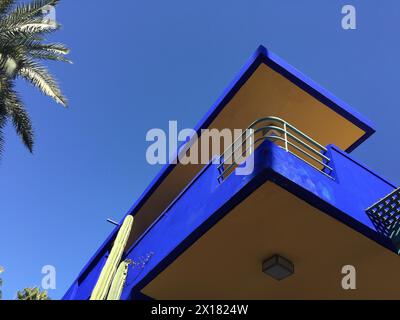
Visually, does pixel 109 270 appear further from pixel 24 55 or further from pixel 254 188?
pixel 24 55

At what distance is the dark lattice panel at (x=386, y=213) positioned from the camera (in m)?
6.00

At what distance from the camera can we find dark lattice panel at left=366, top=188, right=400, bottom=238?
19.7ft

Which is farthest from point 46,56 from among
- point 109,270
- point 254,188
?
point 254,188

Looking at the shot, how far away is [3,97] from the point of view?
12.0 meters

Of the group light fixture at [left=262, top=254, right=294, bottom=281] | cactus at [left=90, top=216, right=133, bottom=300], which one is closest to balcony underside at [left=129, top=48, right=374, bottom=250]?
cactus at [left=90, top=216, right=133, bottom=300]

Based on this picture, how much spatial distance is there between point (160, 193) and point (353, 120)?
5028 millimetres

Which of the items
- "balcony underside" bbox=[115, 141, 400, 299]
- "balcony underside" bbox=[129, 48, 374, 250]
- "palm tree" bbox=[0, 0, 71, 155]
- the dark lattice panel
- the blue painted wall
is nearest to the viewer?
the blue painted wall

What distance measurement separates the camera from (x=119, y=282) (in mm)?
7941

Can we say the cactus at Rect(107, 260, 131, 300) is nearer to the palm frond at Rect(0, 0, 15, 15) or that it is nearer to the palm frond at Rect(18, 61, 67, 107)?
the palm frond at Rect(18, 61, 67, 107)

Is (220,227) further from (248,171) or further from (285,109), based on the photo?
(285,109)

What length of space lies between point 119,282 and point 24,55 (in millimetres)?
7384

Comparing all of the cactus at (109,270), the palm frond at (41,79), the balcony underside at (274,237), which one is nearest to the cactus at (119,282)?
the cactus at (109,270)

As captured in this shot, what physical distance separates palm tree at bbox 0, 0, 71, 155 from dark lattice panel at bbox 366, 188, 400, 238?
930cm
